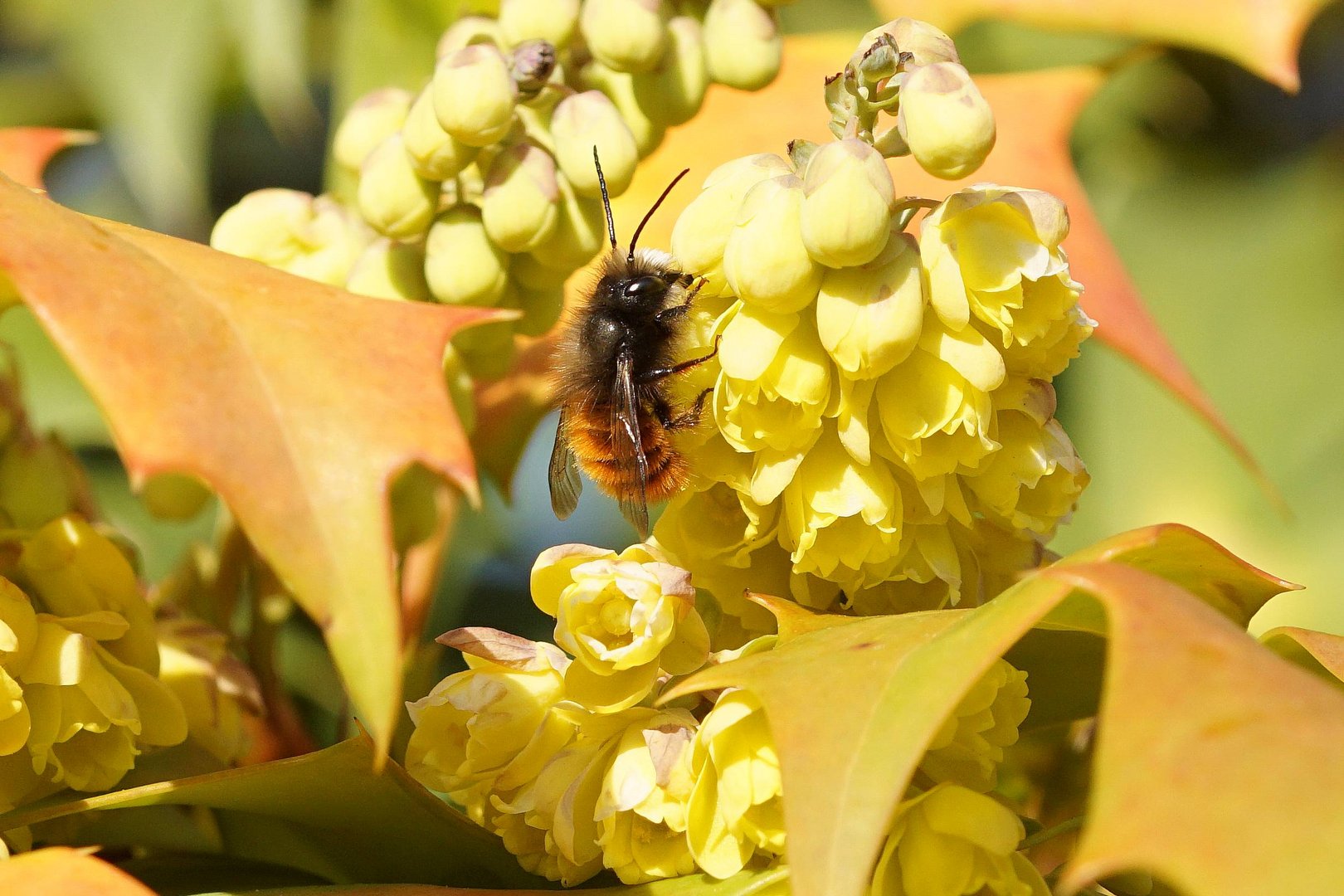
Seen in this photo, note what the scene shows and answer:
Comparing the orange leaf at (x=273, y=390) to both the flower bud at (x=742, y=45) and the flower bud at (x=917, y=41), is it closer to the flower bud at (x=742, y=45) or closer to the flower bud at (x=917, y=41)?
the flower bud at (x=917, y=41)

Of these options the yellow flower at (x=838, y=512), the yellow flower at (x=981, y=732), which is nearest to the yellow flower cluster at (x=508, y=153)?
the yellow flower at (x=838, y=512)

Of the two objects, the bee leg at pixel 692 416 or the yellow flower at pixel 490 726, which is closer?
the yellow flower at pixel 490 726

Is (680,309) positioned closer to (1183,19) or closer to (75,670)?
(75,670)

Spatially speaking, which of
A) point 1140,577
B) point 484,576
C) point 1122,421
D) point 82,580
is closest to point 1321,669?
point 1140,577

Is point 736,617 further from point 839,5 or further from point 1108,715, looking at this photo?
point 839,5

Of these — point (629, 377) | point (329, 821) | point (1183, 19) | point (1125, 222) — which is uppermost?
point (1183, 19)

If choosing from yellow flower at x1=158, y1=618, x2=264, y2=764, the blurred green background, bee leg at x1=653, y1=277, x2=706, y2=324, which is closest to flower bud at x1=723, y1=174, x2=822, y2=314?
bee leg at x1=653, y1=277, x2=706, y2=324

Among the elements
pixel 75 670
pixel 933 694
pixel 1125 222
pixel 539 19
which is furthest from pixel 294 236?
pixel 1125 222

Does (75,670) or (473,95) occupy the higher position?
(473,95)
